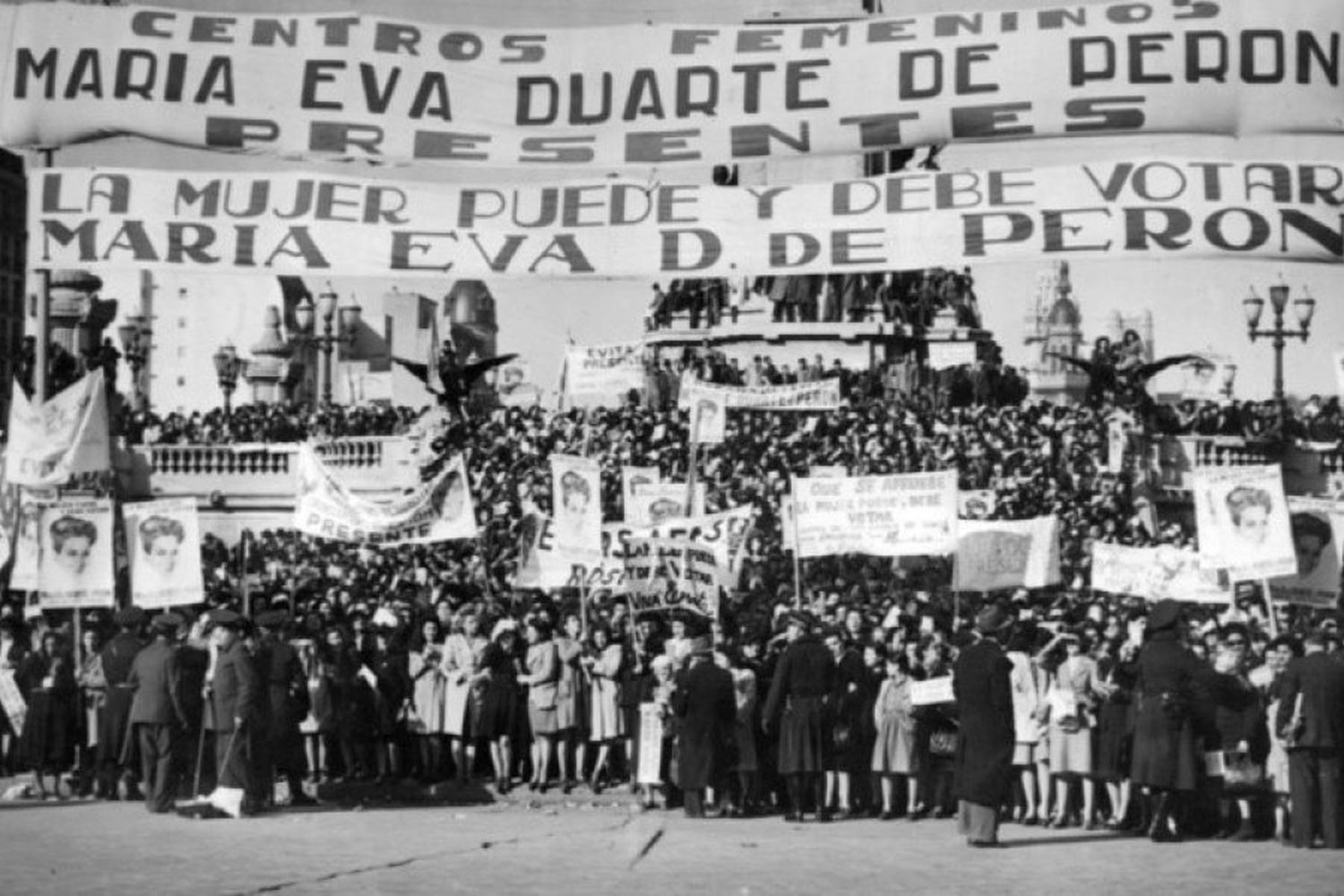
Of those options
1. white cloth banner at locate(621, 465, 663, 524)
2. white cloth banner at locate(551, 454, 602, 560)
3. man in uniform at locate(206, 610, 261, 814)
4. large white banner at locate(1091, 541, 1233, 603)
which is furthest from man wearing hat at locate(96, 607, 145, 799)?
large white banner at locate(1091, 541, 1233, 603)

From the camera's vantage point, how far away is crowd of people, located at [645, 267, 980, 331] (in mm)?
62219

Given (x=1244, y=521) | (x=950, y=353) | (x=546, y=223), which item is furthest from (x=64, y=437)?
(x=950, y=353)

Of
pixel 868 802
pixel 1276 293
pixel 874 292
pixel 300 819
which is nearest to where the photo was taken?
pixel 300 819

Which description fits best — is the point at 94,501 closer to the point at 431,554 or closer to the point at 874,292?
the point at 431,554

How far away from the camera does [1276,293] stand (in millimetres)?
39688

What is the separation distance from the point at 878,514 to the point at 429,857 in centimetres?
907

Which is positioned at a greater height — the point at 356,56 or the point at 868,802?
the point at 356,56

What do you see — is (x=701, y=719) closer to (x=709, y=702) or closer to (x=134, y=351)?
(x=709, y=702)

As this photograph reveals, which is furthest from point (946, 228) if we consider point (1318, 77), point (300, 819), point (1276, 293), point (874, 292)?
point (874, 292)

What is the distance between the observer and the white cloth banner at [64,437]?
72.3 feet

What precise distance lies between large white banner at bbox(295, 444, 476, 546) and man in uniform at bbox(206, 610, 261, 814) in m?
3.66

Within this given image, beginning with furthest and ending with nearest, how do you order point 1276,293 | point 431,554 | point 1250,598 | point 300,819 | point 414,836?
1. point 1276,293
2. point 431,554
3. point 1250,598
4. point 300,819
5. point 414,836

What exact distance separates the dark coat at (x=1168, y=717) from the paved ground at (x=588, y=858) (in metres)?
0.57

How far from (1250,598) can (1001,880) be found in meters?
13.8
